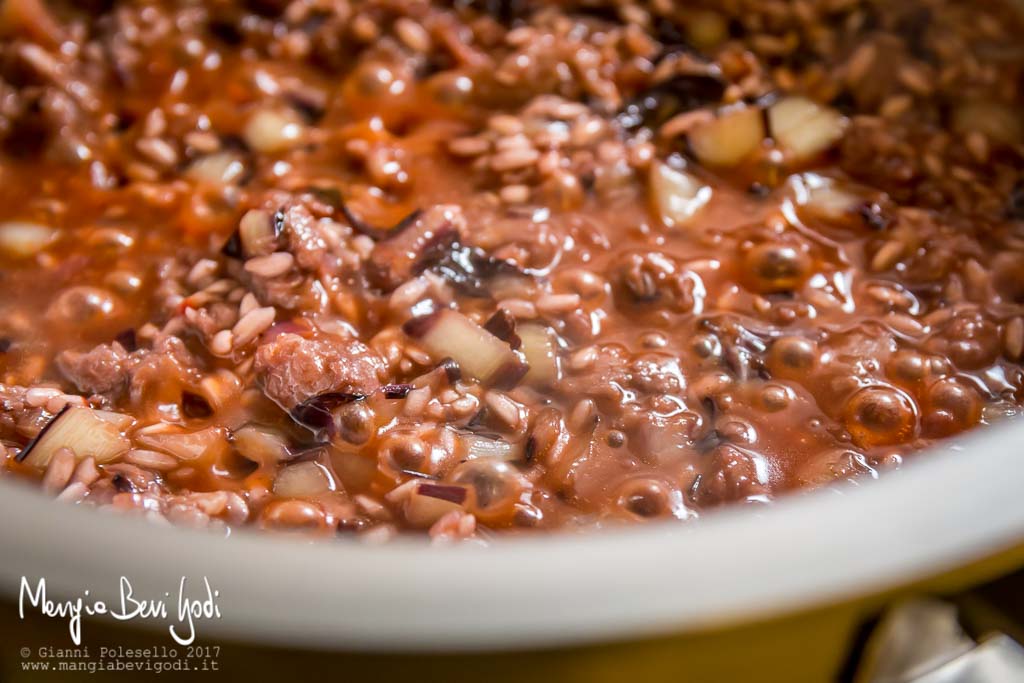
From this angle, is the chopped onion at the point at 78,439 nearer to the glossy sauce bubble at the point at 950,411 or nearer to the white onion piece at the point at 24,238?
the white onion piece at the point at 24,238

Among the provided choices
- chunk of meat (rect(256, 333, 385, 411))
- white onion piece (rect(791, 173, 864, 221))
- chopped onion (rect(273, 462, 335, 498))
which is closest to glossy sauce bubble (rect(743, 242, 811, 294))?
white onion piece (rect(791, 173, 864, 221))

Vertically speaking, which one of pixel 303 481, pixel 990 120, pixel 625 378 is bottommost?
pixel 303 481

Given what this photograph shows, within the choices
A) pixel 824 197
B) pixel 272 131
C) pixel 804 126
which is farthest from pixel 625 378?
pixel 272 131

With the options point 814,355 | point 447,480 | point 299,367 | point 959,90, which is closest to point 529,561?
point 447,480

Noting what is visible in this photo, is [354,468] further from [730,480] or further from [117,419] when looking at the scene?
[730,480]

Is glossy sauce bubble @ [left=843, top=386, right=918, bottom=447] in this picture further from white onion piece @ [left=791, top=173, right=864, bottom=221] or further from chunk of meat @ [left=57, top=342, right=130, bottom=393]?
chunk of meat @ [left=57, top=342, right=130, bottom=393]

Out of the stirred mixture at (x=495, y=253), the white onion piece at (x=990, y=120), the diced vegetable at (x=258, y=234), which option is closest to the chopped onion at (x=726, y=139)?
→ the stirred mixture at (x=495, y=253)
